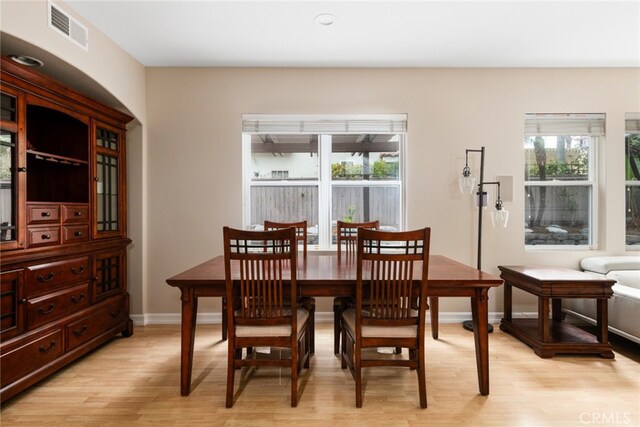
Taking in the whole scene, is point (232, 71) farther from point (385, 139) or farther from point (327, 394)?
point (327, 394)

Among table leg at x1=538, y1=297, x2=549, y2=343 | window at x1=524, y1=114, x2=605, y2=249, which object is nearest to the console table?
table leg at x1=538, y1=297, x2=549, y2=343

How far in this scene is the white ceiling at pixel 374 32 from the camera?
8.11 feet

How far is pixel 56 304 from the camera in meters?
2.33

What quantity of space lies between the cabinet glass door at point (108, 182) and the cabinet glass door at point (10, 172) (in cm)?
68

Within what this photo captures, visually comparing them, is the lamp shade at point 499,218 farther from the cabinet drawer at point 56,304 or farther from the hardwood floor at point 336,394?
the cabinet drawer at point 56,304

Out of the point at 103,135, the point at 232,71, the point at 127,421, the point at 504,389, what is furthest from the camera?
the point at 232,71

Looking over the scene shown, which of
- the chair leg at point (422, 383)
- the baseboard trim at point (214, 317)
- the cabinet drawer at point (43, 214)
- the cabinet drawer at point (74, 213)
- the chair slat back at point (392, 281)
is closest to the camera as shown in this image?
the chair slat back at point (392, 281)

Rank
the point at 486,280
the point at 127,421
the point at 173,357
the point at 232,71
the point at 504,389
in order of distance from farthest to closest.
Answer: the point at 232,71
the point at 173,357
the point at 504,389
the point at 486,280
the point at 127,421

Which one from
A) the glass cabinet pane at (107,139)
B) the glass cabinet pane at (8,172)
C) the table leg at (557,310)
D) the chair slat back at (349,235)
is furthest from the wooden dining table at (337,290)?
the table leg at (557,310)

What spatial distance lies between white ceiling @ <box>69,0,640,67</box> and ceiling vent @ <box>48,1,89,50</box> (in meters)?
0.08

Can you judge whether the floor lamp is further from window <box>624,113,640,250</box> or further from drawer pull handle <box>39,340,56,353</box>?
drawer pull handle <box>39,340,56,353</box>

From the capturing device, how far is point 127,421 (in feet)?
6.07

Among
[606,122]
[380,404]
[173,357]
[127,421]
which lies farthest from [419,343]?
[606,122]

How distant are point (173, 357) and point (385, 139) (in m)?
2.79
